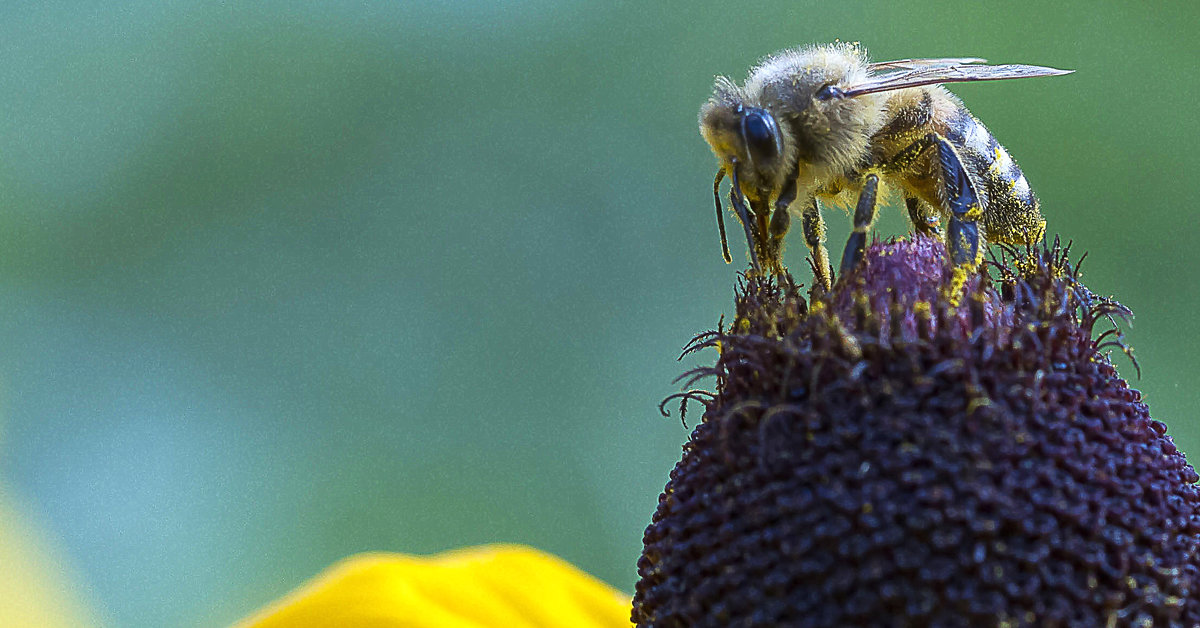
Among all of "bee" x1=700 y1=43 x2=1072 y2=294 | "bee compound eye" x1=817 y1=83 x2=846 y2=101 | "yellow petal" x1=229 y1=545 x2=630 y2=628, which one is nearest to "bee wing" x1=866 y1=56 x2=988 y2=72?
"bee" x1=700 y1=43 x2=1072 y2=294

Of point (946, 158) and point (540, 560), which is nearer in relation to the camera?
point (946, 158)

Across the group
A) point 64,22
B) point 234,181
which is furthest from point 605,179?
point 64,22

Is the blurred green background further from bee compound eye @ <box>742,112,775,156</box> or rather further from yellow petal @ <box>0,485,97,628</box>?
bee compound eye @ <box>742,112,775,156</box>

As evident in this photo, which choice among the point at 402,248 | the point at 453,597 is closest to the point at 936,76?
the point at 453,597

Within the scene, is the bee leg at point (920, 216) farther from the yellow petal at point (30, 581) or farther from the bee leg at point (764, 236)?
the yellow petal at point (30, 581)

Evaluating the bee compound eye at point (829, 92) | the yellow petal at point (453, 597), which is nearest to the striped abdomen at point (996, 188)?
the bee compound eye at point (829, 92)

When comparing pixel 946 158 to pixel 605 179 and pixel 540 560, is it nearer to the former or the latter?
pixel 540 560
